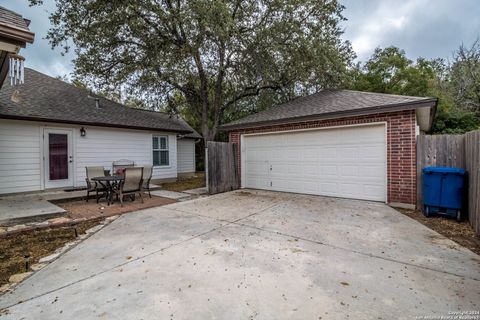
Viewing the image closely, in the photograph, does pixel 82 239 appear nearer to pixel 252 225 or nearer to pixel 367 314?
pixel 252 225

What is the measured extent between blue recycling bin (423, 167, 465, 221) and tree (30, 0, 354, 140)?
6622mm

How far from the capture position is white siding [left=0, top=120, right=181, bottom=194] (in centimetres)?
759

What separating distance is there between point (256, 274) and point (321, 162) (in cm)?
544

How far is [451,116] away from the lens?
1333 cm

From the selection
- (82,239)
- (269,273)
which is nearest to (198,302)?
(269,273)

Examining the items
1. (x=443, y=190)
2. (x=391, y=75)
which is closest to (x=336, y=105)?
(x=443, y=190)

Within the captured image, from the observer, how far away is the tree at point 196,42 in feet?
29.4

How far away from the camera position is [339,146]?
7.15m

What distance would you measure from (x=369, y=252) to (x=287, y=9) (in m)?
9.54

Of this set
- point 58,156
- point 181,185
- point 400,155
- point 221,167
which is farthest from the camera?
point 181,185

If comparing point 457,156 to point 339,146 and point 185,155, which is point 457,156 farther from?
point 185,155

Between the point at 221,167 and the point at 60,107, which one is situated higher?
the point at 60,107

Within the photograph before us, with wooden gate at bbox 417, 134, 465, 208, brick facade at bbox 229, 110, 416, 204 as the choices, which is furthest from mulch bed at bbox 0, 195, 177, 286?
wooden gate at bbox 417, 134, 465, 208

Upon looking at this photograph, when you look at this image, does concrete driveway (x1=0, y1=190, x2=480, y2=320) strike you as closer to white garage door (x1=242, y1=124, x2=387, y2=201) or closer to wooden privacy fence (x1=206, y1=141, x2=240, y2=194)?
white garage door (x1=242, y1=124, x2=387, y2=201)
